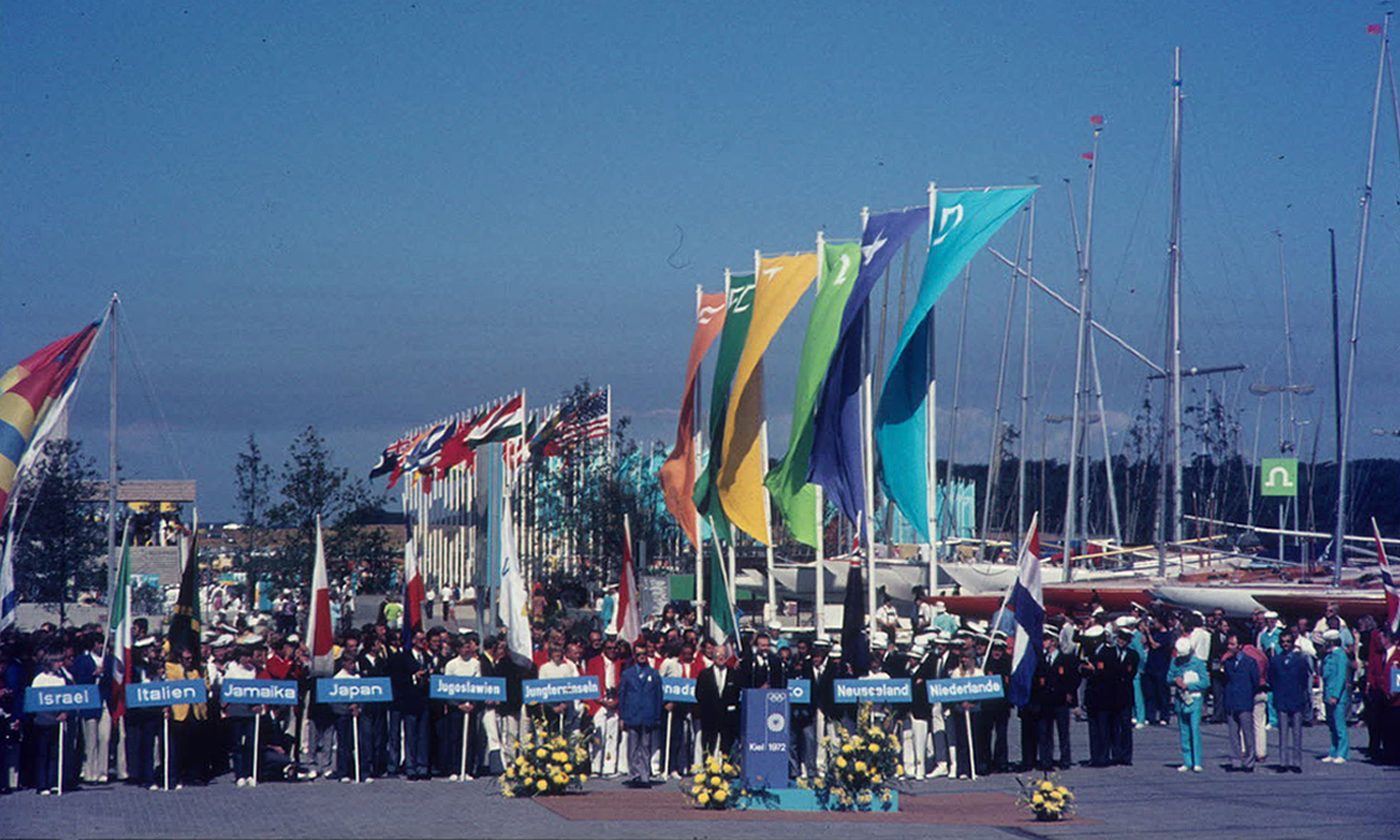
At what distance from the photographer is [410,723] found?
21.2 meters

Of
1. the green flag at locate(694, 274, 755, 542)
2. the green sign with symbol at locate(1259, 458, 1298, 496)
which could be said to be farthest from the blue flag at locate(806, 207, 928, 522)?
the green sign with symbol at locate(1259, 458, 1298, 496)

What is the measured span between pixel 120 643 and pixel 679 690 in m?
6.89

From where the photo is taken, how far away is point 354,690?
2091 cm

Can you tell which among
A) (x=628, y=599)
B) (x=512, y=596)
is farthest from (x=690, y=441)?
(x=512, y=596)

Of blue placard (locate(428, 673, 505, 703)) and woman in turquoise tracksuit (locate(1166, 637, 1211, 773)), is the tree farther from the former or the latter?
woman in turquoise tracksuit (locate(1166, 637, 1211, 773))

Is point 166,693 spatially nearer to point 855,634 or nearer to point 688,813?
point 688,813

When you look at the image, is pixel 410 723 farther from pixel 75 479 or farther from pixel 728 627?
pixel 75 479

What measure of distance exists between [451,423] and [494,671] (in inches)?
1328

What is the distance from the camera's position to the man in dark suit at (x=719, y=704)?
70.1ft

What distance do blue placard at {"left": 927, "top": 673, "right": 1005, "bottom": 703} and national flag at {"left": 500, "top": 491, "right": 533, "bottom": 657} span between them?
17.1 feet

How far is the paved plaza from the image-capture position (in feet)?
54.4

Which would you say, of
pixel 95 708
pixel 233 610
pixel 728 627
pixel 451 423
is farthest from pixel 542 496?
pixel 95 708

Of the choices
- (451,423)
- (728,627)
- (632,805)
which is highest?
(451,423)

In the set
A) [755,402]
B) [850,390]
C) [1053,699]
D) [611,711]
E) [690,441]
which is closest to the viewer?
[1053,699]
